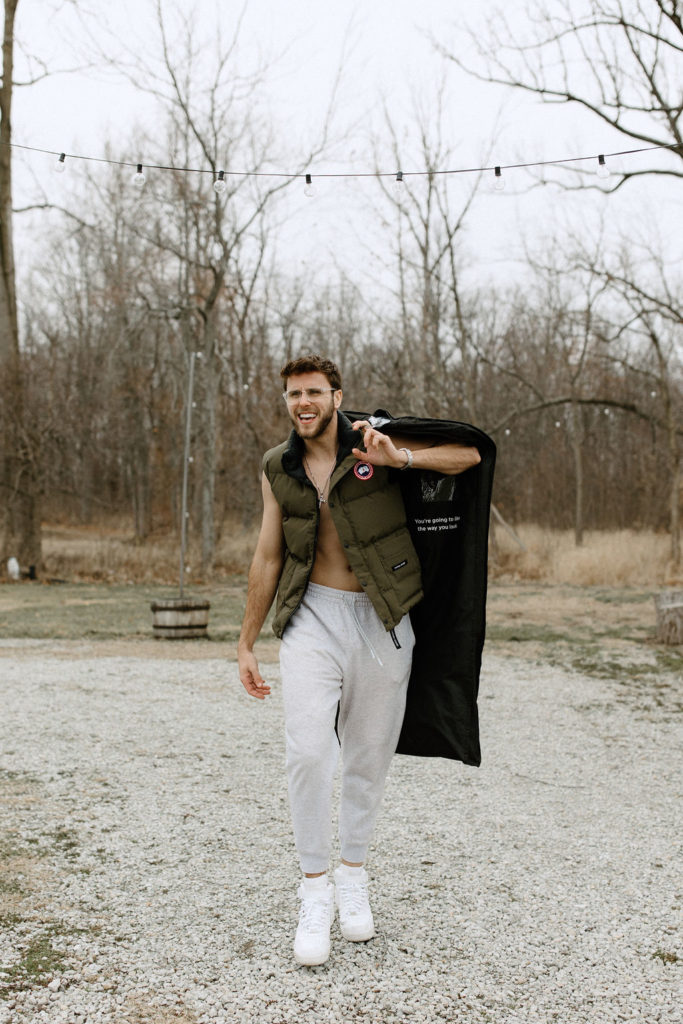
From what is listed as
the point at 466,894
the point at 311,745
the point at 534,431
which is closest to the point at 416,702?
the point at 311,745

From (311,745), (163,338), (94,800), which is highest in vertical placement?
(163,338)

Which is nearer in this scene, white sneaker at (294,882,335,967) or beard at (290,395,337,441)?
white sneaker at (294,882,335,967)

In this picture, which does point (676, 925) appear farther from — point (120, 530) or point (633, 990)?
point (120, 530)

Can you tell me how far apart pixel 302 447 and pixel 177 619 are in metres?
8.25

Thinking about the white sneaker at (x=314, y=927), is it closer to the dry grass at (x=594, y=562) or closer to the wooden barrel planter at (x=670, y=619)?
the wooden barrel planter at (x=670, y=619)

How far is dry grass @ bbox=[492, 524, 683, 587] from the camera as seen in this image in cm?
1909

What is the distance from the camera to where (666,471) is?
2892 centimetres

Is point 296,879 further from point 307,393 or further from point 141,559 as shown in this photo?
point 141,559

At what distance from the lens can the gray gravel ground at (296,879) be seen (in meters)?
2.92

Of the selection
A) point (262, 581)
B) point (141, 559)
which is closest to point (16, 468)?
point (141, 559)

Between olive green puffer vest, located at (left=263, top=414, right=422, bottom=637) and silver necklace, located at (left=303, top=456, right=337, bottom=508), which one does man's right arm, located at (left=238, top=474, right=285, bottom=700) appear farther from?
silver necklace, located at (left=303, top=456, right=337, bottom=508)

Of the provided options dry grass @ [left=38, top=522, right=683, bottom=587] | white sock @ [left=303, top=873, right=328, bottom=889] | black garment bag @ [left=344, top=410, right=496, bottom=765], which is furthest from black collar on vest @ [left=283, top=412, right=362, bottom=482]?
dry grass @ [left=38, top=522, right=683, bottom=587]

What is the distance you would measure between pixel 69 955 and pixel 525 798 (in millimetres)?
2798

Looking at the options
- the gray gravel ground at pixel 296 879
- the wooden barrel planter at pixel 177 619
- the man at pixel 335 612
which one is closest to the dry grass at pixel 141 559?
the wooden barrel planter at pixel 177 619
